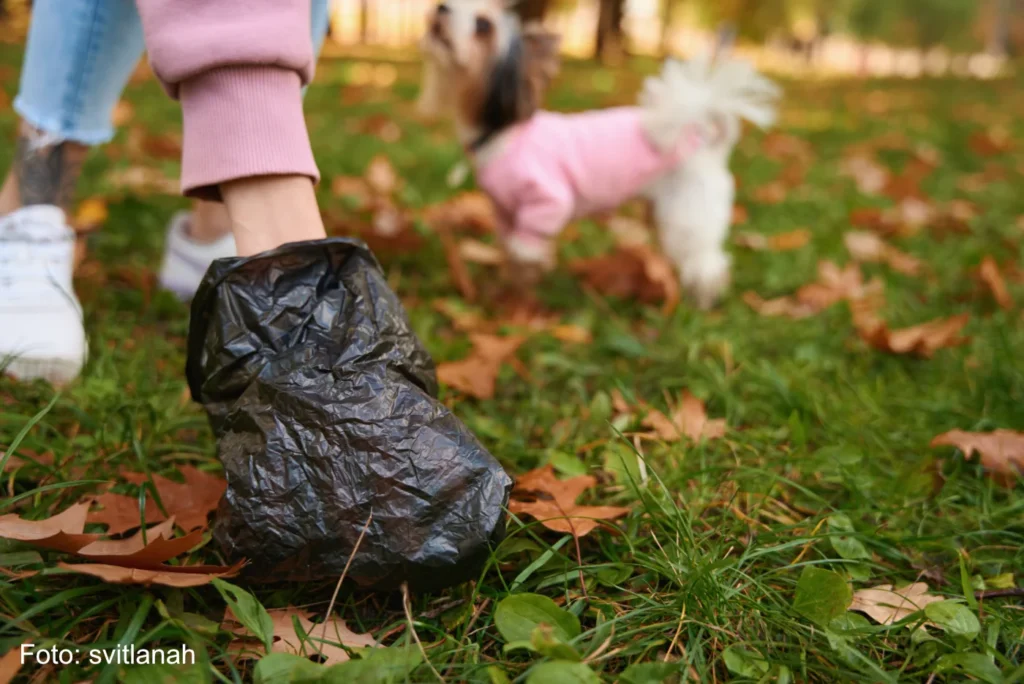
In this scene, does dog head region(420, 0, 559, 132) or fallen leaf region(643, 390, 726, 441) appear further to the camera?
dog head region(420, 0, 559, 132)

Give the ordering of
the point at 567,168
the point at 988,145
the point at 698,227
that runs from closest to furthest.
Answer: the point at 567,168 → the point at 698,227 → the point at 988,145

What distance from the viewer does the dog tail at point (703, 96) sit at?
8.68 ft

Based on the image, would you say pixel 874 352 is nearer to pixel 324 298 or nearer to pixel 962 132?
pixel 324 298

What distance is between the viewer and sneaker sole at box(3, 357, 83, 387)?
60.1 inches

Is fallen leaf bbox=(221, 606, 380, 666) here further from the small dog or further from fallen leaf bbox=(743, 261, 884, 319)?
fallen leaf bbox=(743, 261, 884, 319)

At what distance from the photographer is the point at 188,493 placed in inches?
50.6

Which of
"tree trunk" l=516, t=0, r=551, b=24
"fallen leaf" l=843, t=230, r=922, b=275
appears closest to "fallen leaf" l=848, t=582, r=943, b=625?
"fallen leaf" l=843, t=230, r=922, b=275

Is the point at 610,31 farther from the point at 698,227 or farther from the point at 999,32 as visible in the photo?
the point at 999,32

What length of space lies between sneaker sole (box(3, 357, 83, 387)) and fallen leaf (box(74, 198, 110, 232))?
3.77 feet

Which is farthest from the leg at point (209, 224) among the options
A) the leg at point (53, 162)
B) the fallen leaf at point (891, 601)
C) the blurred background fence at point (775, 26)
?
the blurred background fence at point (775, 26)

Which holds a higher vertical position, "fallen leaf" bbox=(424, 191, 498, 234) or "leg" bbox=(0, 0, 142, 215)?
"leg" bbox=(0, 0, 142, 215)

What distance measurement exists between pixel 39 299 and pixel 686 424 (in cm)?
140

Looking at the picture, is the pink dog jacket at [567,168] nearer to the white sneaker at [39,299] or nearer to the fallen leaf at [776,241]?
the fallen leaf at [776,241]

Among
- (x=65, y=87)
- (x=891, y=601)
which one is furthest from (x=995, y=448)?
(x=65, y=87)
